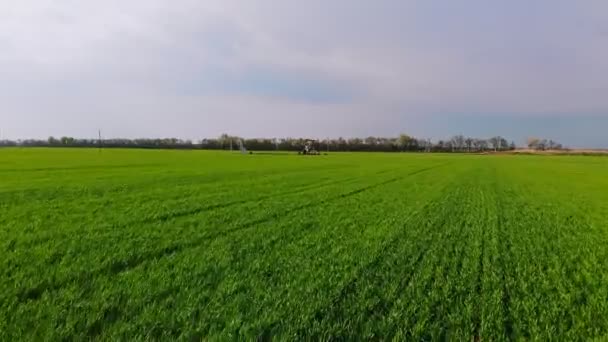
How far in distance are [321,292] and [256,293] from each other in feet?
3.30

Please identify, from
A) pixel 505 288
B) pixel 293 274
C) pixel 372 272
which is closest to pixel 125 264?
pixel 293 274

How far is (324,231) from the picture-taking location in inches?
439

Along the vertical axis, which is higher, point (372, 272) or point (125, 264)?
point (125, 264)

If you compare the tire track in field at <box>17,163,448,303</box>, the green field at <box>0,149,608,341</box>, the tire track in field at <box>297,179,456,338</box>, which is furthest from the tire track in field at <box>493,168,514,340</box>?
the tire track in field at <box>17,163,448,303</box>

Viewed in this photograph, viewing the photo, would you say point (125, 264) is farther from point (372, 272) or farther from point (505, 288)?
point (505, 288)

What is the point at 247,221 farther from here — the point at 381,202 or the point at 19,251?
the point at 381,202

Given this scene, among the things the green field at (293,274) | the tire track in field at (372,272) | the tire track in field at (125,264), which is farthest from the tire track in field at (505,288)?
the tire track in field at (125,264)

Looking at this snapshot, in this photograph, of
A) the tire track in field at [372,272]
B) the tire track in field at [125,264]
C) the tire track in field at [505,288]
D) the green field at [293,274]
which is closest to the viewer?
the green field at [293,274]

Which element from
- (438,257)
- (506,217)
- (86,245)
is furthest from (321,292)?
(506,217)

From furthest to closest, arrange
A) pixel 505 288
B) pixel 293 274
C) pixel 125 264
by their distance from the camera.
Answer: pixel 125 264
pixel 293 274
pixel 505 288

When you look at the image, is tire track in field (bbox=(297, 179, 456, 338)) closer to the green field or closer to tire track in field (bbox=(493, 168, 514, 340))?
the green field

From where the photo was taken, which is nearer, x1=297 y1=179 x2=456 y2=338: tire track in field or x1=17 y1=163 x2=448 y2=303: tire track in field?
x1=297 y1=179 x2=456 y2=338: tire track in field

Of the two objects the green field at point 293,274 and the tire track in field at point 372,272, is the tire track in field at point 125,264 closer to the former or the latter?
the green field at point 293,274

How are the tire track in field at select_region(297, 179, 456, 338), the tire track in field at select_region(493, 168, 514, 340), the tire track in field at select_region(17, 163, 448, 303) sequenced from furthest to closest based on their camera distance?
the tire track in field at select_region(17, 163, 448, 303)
the tire track in field at select_region(297, 179, 456, 338)
the tire track in field at select_region(493, 168, 514, 340)
